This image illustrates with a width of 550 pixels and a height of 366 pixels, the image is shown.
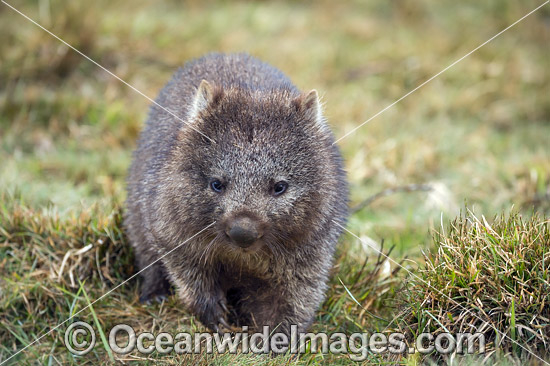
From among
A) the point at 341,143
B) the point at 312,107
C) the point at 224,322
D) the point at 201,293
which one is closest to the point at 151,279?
the point at 201,293

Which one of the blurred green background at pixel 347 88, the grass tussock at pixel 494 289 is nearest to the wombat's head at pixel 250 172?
Result: the grass tussock at pixel 494 289

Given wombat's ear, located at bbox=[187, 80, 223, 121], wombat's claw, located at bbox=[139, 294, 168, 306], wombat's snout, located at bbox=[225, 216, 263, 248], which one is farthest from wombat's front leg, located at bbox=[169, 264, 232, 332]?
wombat's ear, located at bbox=[187, 80, 223, 121]

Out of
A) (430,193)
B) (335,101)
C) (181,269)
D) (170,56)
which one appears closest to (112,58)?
(170,56)

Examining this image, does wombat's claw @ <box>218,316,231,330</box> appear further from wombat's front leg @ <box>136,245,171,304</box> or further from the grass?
wombat's front leg @ <box>136,245,171,304</box>

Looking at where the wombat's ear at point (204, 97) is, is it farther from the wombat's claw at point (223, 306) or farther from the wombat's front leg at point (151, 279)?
the wombat's claw at point (223, 306)

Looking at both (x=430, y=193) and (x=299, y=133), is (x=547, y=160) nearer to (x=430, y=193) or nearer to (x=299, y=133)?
(x=430, y=193)
